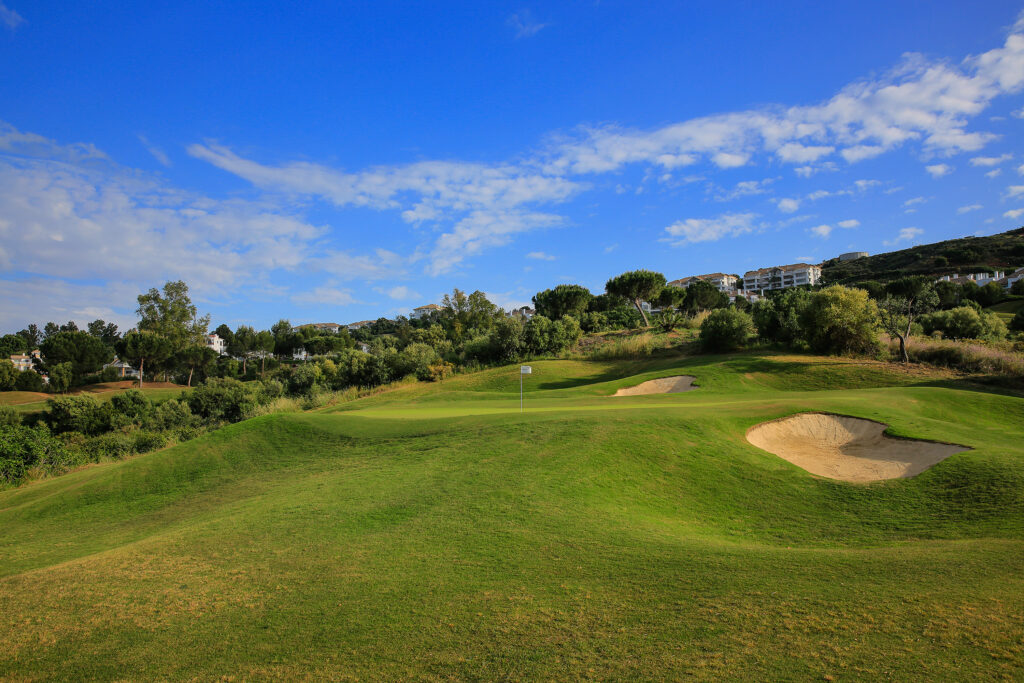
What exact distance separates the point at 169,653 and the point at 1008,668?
8493mm

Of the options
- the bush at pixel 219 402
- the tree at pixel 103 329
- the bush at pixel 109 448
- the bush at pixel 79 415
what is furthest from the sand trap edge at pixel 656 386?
the tree at pixel 103 329

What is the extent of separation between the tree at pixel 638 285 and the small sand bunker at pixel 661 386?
3450 cm

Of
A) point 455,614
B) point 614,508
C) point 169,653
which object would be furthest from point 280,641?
point 614,508

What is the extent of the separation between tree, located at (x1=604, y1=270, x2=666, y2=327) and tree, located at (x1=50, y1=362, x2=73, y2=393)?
6782 cm

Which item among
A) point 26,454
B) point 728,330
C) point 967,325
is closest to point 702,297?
point 967,325

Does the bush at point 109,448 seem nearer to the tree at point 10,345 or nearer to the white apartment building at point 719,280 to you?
the tree at point 10,345

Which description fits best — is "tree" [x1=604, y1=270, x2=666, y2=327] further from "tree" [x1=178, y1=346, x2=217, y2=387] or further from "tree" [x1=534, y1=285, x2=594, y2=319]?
"tree" [x1=178, y1=346, x2=217, y2=387]

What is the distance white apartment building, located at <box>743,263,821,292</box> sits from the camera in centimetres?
13950

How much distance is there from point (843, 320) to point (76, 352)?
84.4 m

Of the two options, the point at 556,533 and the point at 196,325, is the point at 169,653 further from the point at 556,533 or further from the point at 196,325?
the point at 196,325

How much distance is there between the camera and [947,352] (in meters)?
29.3

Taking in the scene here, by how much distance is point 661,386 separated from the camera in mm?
30844

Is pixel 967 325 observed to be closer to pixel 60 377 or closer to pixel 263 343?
pixel 60 377

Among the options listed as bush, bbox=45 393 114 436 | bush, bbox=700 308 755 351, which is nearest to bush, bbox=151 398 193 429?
bush, bbox=45 393 114 436
